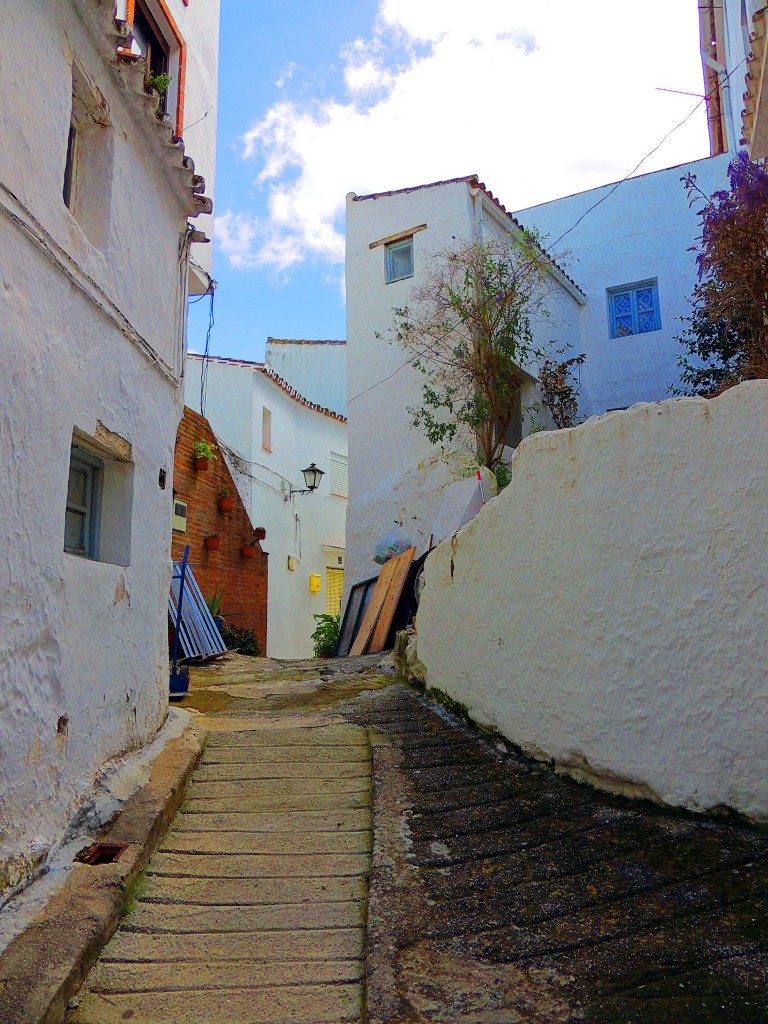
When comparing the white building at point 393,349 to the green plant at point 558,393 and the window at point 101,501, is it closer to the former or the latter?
the green plant at point 558,393

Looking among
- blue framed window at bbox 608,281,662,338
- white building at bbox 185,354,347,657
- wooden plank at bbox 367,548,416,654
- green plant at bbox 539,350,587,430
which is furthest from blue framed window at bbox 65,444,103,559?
blue framed window at bbox 608,281,662,338

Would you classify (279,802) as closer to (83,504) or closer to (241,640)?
(83,504)

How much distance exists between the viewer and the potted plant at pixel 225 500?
12.3m

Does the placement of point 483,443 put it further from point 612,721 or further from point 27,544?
point 27,544

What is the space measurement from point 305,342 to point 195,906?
19699mm

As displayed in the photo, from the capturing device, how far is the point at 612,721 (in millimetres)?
3980

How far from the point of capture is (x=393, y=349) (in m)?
13.2

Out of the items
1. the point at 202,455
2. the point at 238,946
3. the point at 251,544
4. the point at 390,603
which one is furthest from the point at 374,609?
the point at 238,946

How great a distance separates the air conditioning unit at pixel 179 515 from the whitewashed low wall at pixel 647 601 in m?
6.78

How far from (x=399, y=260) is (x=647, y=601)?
10.8 m

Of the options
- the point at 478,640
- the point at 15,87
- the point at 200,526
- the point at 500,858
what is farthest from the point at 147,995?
the point at 200,526

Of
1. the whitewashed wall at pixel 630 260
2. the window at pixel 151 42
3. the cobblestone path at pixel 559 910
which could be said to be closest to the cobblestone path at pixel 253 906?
the cobblestone path at pixel 559 910

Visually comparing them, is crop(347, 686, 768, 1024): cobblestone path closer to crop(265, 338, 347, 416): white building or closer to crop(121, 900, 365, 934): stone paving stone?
crop(121, 900, 365, 934): stone paving stone

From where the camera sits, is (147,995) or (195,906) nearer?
(147,995)
